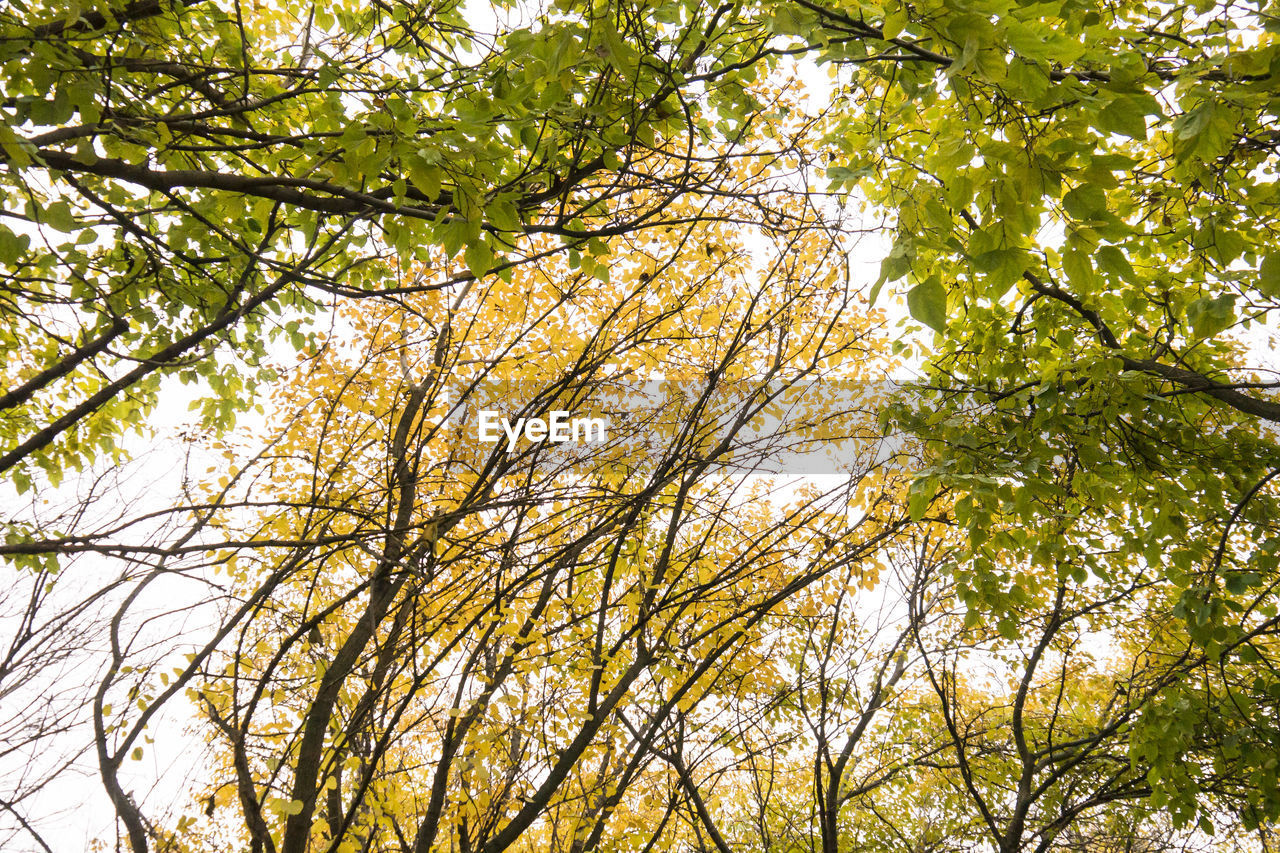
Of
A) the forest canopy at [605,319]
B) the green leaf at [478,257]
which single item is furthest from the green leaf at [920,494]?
the green leaf at [478,257]

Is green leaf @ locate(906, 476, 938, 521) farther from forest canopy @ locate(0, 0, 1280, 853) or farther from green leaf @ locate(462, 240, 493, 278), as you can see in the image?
green leaf @ locate(462, 240, 493, 278)

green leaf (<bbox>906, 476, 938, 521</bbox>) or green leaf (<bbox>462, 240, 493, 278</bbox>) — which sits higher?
green leaf (<bbox>462, 240, 493, 278</bbox>)

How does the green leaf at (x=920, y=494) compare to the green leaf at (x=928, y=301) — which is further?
the green leaf at (x=920, y=494)

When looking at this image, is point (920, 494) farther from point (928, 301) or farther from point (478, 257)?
point (478, 257)

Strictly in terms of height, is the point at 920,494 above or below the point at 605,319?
below

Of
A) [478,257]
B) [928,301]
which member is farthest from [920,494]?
[478,257]

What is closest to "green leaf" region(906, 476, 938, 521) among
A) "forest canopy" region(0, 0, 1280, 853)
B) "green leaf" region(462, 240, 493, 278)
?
"forest canopy" region(0, 0, 1280, 853)

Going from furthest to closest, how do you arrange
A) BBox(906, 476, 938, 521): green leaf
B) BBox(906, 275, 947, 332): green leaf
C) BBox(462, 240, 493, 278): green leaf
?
BBox(906, 476, 938, 521): green leaf
BBox(462, 240, 493, 278): green leaf
BBox(906, 275, 947, 332): green leaf

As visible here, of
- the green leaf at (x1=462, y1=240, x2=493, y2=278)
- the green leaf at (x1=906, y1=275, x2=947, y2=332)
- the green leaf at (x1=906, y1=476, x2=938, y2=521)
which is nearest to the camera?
the green leaf at (x1=906, y1=275, x2=947, y2=332)

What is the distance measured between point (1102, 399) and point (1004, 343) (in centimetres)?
131

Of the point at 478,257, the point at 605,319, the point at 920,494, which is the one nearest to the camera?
the point at 478,257

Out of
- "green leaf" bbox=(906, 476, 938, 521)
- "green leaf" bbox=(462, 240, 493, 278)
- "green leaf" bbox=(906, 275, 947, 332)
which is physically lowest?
"green leaf" bbox=(906, 275, 947, 332)

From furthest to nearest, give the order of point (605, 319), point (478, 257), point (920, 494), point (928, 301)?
1. point (605, 319)
2. point (920, 494)
3. point (478, 257)
4. point (928, 301)

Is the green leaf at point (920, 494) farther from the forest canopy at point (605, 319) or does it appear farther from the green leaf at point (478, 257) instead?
the green leaf at point (478, 257)
